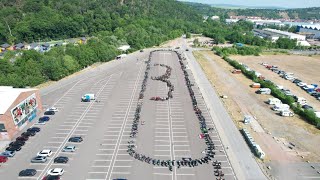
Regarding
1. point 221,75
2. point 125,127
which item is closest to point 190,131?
point 125,127

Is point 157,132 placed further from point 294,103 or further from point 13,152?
point 294,103

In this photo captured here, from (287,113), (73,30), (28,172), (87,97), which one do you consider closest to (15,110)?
(28,172)

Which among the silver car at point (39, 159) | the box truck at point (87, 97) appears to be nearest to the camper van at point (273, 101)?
the box truck at point (87, 97)

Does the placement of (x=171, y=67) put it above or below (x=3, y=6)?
below

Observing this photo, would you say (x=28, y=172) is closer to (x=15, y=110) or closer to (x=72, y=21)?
(x=15, y=110)

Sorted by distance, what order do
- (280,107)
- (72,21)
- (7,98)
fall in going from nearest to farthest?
1. (7,98)
2. (280,107)
3. (72,21)

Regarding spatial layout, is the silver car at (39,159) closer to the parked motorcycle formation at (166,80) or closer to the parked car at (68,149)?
the parked car at (68,149)
